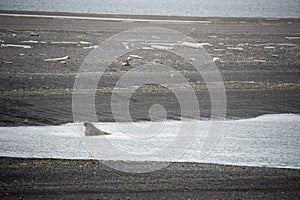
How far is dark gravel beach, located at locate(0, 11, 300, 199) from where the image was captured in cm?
700

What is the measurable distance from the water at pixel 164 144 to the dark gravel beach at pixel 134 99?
1.42ft

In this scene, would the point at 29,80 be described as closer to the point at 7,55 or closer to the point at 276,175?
the point at 7,55

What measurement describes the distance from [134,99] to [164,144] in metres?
3.39

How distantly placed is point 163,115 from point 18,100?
3.05 meters

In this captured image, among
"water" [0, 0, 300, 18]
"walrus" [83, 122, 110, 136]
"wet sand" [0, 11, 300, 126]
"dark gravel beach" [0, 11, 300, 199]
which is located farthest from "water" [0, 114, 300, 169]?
"water" [0, 0, 300, 18]

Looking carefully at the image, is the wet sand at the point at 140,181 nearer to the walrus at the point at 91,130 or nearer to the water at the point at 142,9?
the walrus at the point at 91,130

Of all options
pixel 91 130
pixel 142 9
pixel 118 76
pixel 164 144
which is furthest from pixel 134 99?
pixel 142 9

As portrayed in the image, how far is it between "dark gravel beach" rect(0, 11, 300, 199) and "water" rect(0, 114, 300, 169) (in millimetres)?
433

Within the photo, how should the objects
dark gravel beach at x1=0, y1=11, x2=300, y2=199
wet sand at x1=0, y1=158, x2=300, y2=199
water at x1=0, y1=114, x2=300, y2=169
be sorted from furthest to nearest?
water at x1=0, y1=114, x2=300, y2=169, dark gravel beach at x1=0, y1=11, x2=300, y2=199, wet sand at x1=0, y1=158, x2=300, y2=199

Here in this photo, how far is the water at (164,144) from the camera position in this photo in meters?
8.58

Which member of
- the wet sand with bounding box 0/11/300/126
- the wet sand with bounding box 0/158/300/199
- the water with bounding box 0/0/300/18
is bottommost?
the water with bounding box 0/0/300/18

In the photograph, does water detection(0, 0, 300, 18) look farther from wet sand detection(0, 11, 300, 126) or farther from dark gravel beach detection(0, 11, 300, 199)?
dark gravel beach detection(0, 11, 300, 199)

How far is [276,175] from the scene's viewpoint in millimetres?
7781

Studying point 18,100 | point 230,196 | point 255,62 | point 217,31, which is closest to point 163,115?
point 18,100
